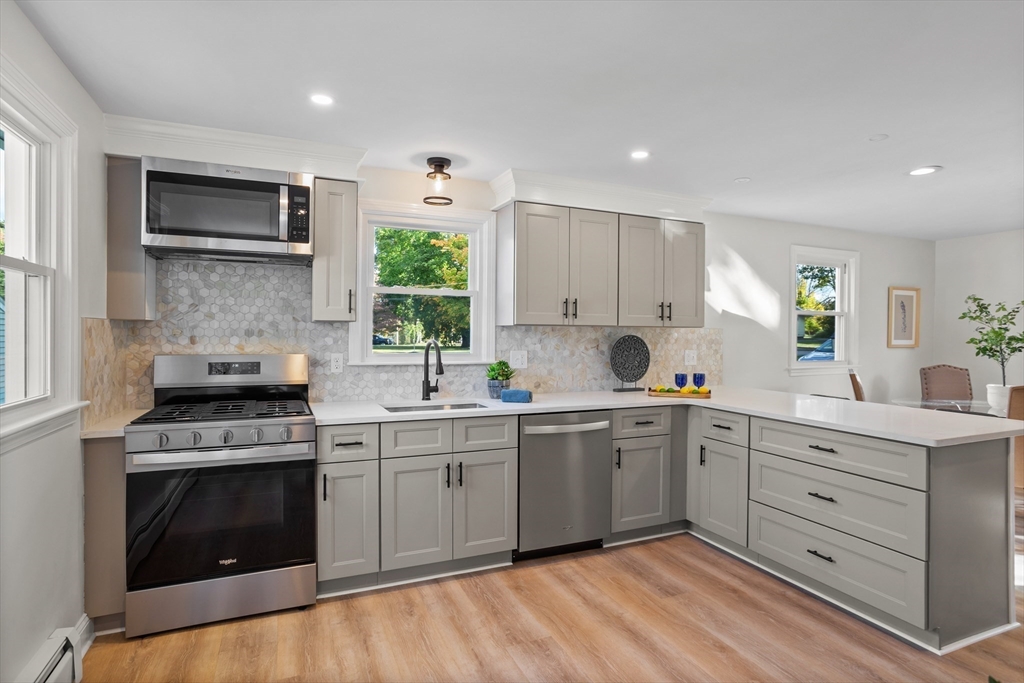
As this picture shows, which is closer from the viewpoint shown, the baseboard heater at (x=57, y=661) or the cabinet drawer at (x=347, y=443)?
the baseboard heater at (x=57, y=661)

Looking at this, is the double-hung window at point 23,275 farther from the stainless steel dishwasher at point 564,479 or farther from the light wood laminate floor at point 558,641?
the stainless steel dishwasher at point 564,479

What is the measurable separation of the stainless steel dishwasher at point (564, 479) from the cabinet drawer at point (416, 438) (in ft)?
1.50

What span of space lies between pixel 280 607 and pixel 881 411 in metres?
3.14

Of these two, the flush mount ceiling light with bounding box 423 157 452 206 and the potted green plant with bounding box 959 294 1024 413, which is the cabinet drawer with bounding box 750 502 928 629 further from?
the potted green plant with bounding box 959 294 1024 413

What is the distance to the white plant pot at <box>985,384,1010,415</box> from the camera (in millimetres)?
4605

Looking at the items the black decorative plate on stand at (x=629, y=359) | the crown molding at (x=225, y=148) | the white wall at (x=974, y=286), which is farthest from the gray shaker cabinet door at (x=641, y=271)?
the white wall at (x=974, y=286)

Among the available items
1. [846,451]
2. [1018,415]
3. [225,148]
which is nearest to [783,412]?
[846,451]

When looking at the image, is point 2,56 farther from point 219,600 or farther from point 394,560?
point 394,560

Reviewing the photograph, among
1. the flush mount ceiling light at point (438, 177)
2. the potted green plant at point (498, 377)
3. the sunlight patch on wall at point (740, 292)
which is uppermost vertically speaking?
the flush mount ceiling light at point (438, 177)

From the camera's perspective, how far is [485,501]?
3123 millimetres

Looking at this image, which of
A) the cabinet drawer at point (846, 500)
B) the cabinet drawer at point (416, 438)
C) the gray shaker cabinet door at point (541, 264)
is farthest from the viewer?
the gray shaker cabinet door at point (541, 264)

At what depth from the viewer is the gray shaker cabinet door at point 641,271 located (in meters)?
3.90

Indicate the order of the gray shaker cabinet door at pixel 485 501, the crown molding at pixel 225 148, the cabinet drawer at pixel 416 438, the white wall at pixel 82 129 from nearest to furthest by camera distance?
1. the white wall at pixel 82 129
2. the crown molding at pixel 225 148
3. the cabinet drawer at pixel 416 438
4. the gray shaker cabinet door at pixel 485 501

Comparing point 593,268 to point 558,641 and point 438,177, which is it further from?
point 558,641
